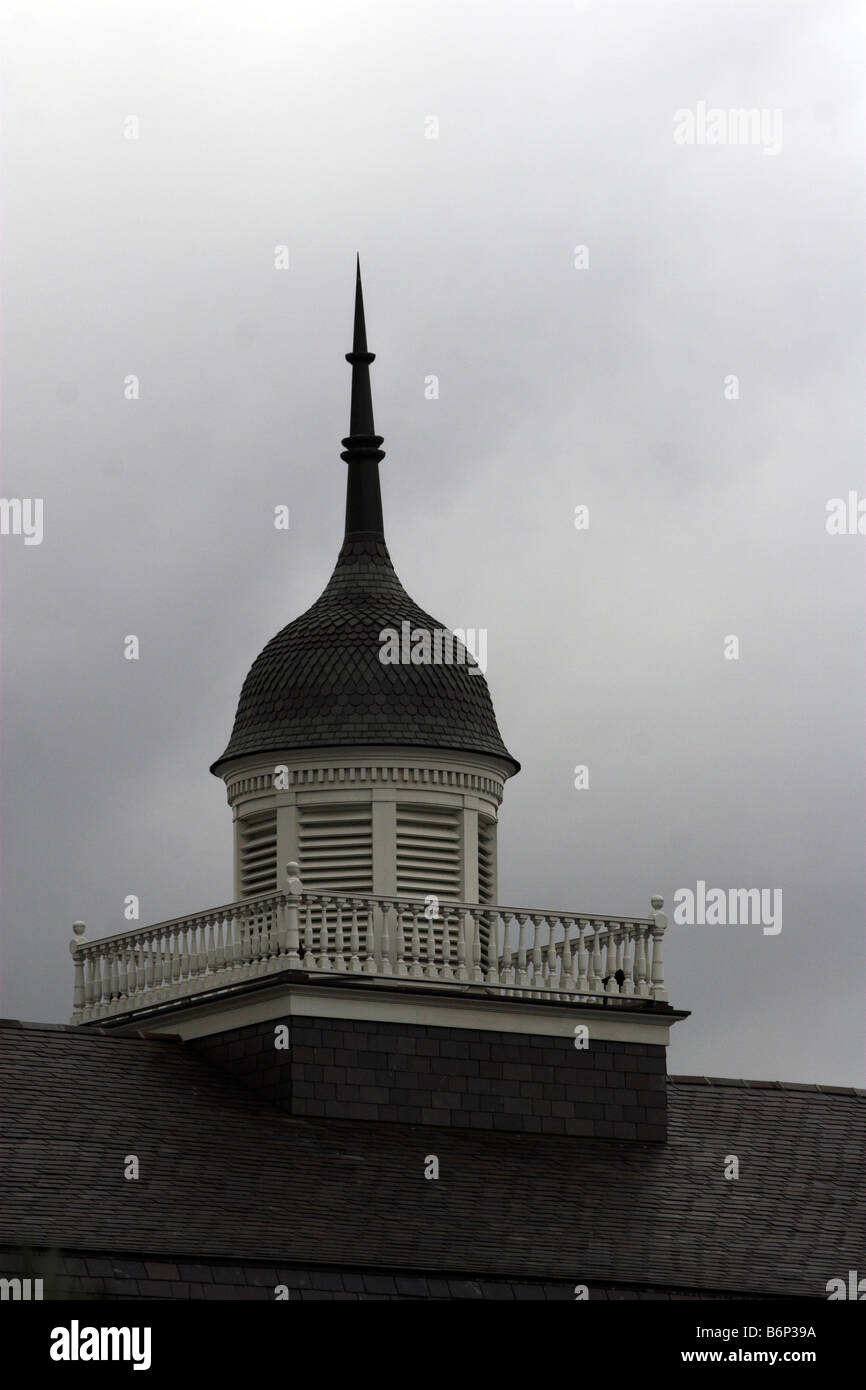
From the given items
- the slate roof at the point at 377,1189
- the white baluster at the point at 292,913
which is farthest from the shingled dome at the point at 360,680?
the slate roof at the point at 377,1189

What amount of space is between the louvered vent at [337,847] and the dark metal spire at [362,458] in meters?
4.78

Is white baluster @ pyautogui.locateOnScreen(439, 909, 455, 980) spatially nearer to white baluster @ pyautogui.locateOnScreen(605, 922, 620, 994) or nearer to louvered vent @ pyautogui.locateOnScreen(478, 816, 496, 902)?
louvered vent @ pyautogui.locateOnScreen(478, 816, 496, 902)

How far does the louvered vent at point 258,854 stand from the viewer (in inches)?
2089

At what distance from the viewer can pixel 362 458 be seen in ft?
181

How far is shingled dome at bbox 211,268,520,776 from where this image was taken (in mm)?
52781

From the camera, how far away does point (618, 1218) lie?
49.3 metres

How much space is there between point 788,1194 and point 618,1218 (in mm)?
3541

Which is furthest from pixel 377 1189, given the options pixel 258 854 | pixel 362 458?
pixel 362 458

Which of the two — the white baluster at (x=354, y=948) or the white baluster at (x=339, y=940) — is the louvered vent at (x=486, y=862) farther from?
the white baluster at (x=339, y=940)

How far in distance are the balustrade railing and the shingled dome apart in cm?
→ 274
